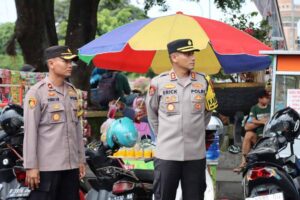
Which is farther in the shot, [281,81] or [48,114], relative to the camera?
[281,81]

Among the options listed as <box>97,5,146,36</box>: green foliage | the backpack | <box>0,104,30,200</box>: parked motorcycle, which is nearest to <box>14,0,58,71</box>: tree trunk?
the backpack

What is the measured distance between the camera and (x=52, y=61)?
4.33 metres

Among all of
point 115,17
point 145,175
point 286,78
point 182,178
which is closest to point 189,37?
point 286,78

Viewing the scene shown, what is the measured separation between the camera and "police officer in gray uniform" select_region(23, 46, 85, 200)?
4188mm

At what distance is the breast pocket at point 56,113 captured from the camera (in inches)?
168

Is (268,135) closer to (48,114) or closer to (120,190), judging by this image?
(120,190)

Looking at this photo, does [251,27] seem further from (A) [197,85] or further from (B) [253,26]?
(A) [197,85]

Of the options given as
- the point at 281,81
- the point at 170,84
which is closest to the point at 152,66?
the point at 281,81

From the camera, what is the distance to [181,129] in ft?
13.9

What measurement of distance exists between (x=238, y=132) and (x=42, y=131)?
5.72 meters

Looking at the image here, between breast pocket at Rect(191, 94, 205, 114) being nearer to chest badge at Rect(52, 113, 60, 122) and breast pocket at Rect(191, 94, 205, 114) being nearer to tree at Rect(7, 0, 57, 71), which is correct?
chest badge at Rect(52, 113, 60, 122)

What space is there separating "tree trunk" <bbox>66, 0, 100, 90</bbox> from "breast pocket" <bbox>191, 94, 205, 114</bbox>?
7916 mm

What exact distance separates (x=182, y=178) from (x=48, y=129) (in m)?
1.13

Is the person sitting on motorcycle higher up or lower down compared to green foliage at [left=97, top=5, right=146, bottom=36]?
lower down
